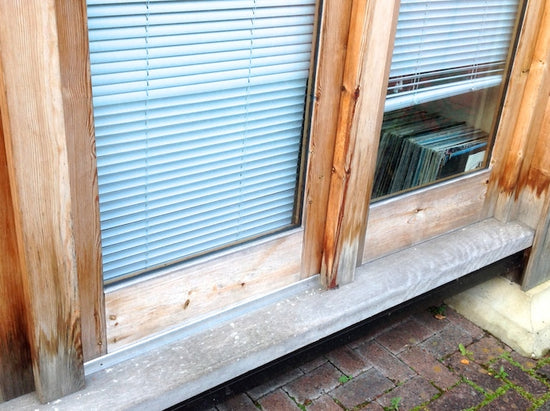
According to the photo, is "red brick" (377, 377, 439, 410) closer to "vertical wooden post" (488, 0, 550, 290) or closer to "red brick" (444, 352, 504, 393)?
"red brick" (444, 352, 504, 393)

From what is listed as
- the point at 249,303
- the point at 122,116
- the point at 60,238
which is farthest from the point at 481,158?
the point at 60,238

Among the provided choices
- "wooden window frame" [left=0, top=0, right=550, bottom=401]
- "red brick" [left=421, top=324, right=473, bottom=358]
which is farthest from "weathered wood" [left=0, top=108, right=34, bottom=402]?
"red brick" [left=421, top=324, right=473, bottom=358]

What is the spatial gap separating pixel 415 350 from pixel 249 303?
1.13 metres

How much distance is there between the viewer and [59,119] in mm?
1769

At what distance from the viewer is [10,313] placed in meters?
2.01

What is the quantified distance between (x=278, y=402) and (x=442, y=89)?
5.06ft

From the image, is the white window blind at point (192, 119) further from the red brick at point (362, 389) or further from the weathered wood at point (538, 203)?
Answer: the weathered wood at point (538, 203)

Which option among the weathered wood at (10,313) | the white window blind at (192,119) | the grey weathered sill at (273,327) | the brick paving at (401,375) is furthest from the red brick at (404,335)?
the weathered wood at (10,313)

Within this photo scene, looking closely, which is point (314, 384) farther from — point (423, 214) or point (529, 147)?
point (529, 147)

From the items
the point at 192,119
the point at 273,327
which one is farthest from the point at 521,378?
the point at 192,119

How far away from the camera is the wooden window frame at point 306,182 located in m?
1.73

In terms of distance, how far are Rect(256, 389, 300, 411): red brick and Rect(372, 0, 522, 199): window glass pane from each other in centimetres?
96

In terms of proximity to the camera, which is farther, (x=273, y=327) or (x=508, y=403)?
(x=508, y=403)

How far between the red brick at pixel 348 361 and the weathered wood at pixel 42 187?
138cm
